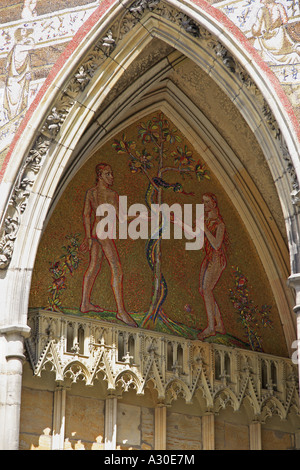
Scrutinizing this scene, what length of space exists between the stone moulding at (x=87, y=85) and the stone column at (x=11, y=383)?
660 mm

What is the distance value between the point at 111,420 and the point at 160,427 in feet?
1.92

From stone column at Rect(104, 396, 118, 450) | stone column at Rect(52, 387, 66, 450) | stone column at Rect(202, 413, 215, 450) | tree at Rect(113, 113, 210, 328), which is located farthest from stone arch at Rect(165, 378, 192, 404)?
stone column at Rect(52, 387, 66, 450)

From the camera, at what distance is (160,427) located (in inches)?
475

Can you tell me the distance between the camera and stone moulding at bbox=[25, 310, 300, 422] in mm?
11391

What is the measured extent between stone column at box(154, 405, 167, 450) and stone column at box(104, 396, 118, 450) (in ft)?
1.64

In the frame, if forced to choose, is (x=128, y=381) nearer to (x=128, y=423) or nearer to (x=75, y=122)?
(x=128, y=423)

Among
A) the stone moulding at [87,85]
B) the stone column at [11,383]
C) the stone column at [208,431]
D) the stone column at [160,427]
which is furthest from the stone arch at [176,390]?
the stone moulding at [87,85]

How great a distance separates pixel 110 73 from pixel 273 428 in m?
4.47

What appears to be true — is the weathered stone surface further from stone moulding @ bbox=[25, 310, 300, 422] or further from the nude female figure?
the nude female figure

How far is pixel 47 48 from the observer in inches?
431

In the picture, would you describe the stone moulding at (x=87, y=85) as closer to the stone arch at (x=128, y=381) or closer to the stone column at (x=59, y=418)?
the stone column at (x=59, y=418)

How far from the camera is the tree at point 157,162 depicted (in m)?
12.4

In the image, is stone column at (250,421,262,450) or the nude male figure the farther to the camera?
stone column at (250,421,262,450)
